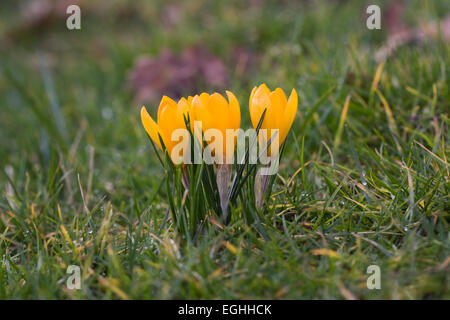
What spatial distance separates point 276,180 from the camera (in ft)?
5.70

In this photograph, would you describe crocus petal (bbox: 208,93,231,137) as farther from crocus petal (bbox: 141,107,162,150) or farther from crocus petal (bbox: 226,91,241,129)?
crocus petal (bbox: 141,107,162,150)

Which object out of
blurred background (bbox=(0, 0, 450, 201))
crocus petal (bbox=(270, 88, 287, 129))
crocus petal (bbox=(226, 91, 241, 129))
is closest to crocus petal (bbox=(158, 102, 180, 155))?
crocus petal (bbox=(226, 91, 241, 129))

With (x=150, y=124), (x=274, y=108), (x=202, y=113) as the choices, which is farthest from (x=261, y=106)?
(x=150, y=124)

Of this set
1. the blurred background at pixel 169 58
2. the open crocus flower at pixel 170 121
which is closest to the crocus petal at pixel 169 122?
the open crocus flower at pixel 170 121

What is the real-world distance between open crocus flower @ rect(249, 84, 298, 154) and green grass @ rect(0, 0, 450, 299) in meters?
0.17

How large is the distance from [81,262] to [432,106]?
1.41 m

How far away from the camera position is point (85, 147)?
8.07ft

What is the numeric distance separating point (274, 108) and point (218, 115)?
157 mm

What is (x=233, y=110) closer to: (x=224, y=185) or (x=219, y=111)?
(x=219, y=111)

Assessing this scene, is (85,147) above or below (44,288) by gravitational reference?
above
